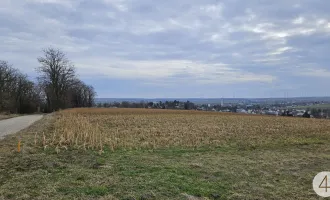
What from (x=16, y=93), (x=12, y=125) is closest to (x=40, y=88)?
(x=16, y=93)

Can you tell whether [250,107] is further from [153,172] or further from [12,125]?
[153,172]

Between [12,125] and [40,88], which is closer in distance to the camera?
[12,125]

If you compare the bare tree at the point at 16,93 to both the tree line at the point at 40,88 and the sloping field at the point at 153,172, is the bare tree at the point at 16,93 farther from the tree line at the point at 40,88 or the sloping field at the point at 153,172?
the sloping field at the point at 153,172

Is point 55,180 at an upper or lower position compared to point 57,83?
lower

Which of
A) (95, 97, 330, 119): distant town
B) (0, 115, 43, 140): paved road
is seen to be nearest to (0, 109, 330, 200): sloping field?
(0, 115, 43, 140): paved road

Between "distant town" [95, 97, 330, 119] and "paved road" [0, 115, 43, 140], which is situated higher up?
"distant town" [95, 97, 330, 119]

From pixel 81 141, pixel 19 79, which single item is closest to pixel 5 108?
pixel 19 79

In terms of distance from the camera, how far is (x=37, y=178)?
7.35 metres

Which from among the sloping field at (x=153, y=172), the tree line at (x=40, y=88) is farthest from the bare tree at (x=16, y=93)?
the sloping field at (x=153, y=172)

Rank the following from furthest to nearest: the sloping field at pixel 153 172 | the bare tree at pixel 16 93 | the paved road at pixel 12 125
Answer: the bare tree at pixel 16 93 < the paved road at pixel 12 125 < the sloping field at pixel 153 172

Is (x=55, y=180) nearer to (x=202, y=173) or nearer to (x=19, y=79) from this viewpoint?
(x=202, y=173)

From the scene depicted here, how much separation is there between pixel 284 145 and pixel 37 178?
40.2ft

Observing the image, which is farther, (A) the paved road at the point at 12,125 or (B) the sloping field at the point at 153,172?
(A) the paved road at the point at 12,125

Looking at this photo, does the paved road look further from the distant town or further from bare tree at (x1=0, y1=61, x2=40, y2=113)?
the distant town
